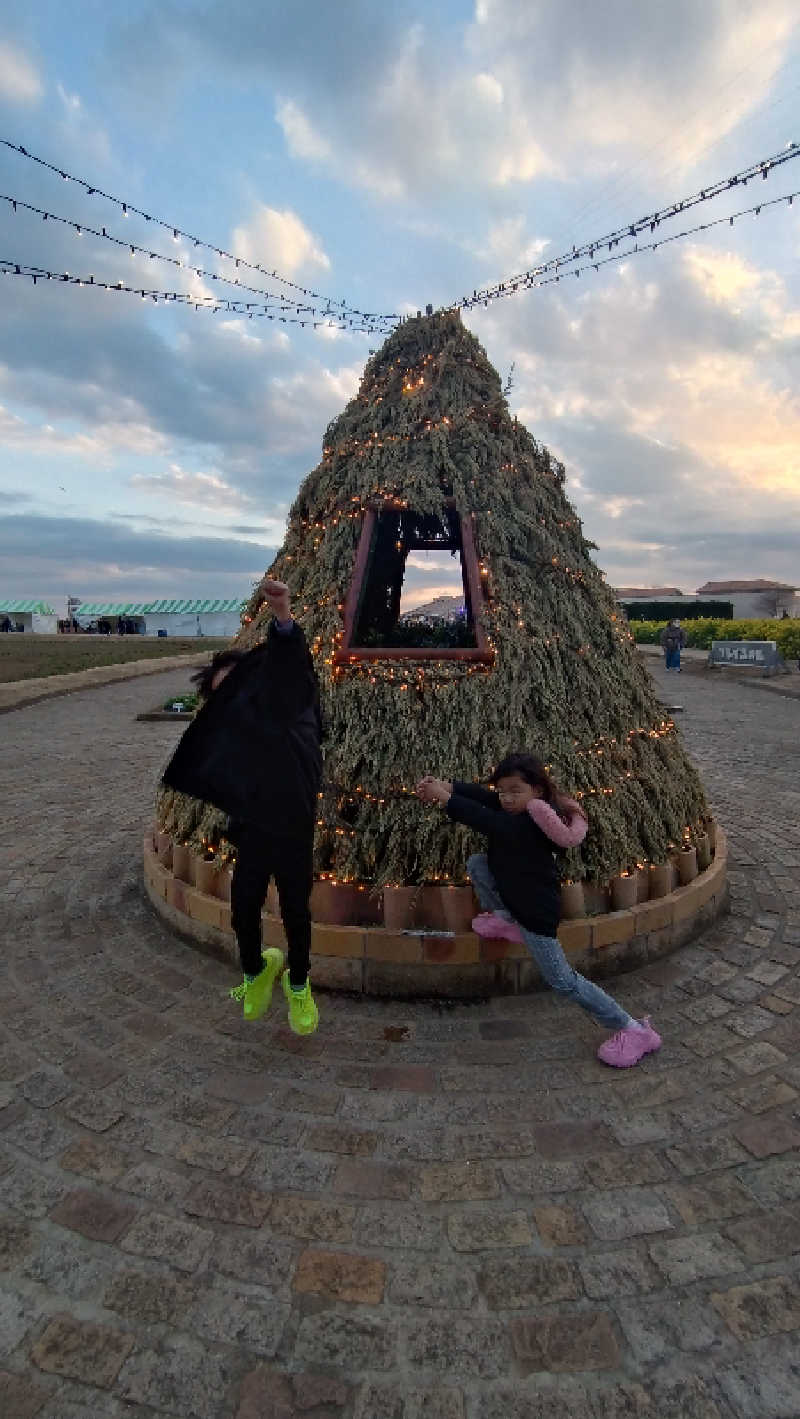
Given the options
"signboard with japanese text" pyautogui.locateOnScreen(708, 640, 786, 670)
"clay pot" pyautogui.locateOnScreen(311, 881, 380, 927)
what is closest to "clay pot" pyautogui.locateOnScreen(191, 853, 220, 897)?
"clay pot" pyautogui.locateOnScreen(311, 881, 380, 927)

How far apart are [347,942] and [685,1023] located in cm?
202

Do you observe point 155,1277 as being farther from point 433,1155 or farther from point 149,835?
point 149,835

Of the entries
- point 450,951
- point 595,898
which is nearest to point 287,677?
point 450,951

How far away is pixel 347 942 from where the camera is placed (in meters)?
4.21

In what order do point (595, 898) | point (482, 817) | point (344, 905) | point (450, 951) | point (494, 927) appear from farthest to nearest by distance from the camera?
point (595, 898), point (344, 905), point (450, 951), point (494, 927), point (482, 817)

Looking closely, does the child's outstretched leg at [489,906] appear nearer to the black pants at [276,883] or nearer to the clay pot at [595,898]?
the clay pot at [595,898]

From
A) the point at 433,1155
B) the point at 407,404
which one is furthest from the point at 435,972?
the point at 407,404

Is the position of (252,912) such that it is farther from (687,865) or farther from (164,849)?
(687,865)

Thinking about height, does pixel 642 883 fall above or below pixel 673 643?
below

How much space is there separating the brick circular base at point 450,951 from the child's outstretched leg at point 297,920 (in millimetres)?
419

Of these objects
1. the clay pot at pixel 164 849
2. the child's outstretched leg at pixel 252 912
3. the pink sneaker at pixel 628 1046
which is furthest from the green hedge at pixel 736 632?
the child's outstretched leg at pixel 252 912

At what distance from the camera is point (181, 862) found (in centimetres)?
509

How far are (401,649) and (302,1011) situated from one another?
7.92 feet

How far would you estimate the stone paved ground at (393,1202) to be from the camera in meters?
2.10
